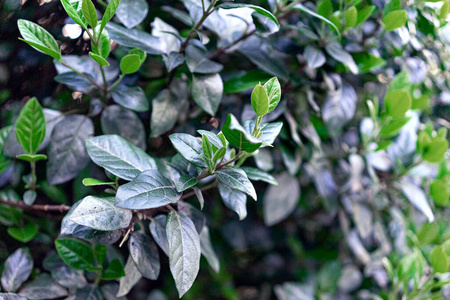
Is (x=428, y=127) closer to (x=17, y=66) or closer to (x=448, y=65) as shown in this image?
(x=448, y=65)

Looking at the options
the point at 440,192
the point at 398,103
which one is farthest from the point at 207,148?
the point at 440,192

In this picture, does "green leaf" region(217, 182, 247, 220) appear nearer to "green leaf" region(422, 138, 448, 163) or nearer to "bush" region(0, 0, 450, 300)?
"bush" region(0, 0, 450, 300)

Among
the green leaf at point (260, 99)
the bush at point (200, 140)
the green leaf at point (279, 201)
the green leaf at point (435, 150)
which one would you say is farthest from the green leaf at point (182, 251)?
the green leaf at point (435, 150)

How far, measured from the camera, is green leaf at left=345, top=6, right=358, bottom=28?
0.74 meters

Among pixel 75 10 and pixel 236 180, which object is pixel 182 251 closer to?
pixel 236 180

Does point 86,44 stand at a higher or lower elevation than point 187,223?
higher

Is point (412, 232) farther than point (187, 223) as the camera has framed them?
Yes

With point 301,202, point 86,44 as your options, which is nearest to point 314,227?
point 301,202

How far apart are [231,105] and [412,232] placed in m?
0.67

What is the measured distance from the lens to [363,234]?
0.98 m

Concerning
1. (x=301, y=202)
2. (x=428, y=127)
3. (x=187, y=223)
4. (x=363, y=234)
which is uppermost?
(x=187, y=223)

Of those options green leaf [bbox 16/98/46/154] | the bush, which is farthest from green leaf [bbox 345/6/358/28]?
green leaf [bbox 16/98/46/154]

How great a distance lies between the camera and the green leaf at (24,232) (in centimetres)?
70

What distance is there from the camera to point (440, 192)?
0.91 meters
